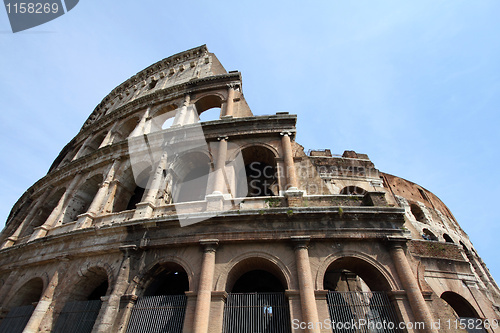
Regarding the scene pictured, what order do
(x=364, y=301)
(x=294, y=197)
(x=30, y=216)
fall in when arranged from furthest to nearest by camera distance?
1. (x=30, y=216)
2. (x=294, y=197)
3. (x=364, y=301)

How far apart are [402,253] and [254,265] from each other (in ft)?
14.4

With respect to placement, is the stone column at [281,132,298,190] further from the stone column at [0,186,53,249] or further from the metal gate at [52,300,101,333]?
the stone column at [0,186,53,249]

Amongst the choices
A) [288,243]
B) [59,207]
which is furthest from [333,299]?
[59,207]

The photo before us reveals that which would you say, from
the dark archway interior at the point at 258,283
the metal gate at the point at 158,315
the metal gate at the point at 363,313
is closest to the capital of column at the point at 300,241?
the metal gate at the point at 363,313

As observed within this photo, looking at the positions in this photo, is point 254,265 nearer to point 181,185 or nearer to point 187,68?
point 181,185

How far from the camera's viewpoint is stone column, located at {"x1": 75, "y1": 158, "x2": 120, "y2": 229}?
32.6ft

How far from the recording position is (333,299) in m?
7.04

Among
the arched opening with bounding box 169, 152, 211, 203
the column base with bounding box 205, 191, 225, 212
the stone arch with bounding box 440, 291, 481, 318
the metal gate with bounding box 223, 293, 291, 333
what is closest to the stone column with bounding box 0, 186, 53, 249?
the arched opening with bounding box 169, 152, 211, 203

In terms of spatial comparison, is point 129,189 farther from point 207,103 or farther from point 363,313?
point 363,313

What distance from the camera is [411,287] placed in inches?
264

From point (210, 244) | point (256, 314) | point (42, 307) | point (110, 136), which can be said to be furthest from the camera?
point (110, 136)

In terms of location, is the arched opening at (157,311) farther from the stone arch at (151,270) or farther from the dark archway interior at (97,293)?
the dark archway interior at (97,293)

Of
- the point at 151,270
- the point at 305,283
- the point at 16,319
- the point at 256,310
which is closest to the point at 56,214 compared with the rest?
the point at 16,319

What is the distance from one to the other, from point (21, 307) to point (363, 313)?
38.4 ft
